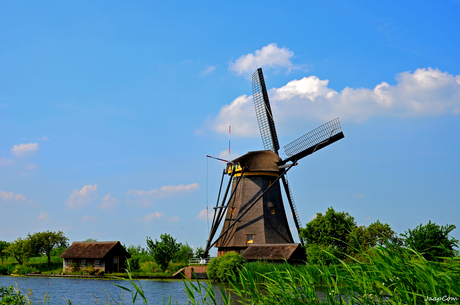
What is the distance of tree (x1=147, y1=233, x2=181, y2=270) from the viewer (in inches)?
1356

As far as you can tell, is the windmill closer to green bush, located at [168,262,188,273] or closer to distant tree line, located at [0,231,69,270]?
green bush, located at [168,262,188,273]

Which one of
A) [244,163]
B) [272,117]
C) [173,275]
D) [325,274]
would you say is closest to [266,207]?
[244,163]

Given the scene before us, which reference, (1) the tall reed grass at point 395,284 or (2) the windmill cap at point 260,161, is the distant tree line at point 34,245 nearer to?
(2) the windmill cap at point 260,161

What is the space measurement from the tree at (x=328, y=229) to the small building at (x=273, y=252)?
1141mm

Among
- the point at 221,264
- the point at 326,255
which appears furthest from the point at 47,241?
the point at 326,255

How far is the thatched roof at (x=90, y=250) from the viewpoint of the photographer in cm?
3676

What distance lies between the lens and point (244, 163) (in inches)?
1137

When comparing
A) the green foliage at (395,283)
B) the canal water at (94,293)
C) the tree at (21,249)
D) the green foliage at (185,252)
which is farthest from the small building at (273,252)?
the tree at (21,249)

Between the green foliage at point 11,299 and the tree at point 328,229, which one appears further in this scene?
the tree at point 328,229

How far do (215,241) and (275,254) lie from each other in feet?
15.9

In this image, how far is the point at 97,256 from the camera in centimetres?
3641

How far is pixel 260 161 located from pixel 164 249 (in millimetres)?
11916

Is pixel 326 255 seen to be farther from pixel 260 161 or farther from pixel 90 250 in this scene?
pixel 90 250

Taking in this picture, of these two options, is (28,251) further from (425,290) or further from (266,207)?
(425,290)
